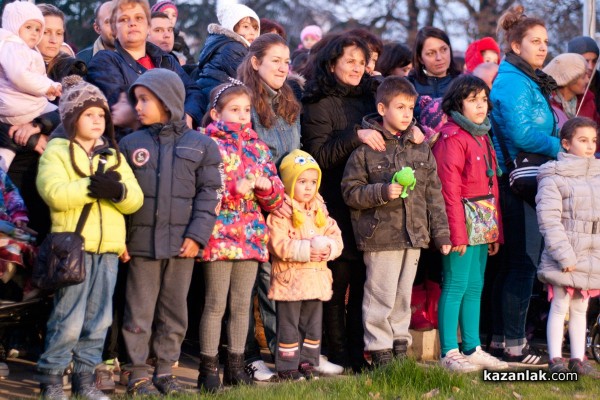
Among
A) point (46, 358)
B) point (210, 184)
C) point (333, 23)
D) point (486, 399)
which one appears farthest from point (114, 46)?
point (333, 23)

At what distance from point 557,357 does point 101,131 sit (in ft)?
12.2

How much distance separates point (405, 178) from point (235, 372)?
5.89ft

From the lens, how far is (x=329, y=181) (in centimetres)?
789

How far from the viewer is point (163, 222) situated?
6.49m

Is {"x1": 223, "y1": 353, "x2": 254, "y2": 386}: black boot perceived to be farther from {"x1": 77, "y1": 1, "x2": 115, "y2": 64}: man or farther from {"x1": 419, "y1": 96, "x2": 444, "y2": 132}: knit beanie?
{"x1": 77, "y1": 1, "x2": 115, "y2": 64}: man

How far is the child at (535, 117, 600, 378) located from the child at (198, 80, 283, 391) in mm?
2112

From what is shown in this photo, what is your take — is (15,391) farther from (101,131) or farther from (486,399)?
(486,399)

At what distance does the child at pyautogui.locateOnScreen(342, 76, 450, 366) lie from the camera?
7457 mm

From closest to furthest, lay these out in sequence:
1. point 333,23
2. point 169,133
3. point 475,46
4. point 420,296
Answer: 1. point 169,133
2. point 420,296
3. point 475,46
4. point 333,23

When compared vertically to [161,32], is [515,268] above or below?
below

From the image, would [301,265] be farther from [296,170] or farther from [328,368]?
[328,368]

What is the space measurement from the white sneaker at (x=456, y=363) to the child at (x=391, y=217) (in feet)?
1.09

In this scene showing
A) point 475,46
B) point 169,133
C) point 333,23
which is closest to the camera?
point 169,133

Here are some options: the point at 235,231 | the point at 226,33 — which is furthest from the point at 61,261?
the point at 226,33
